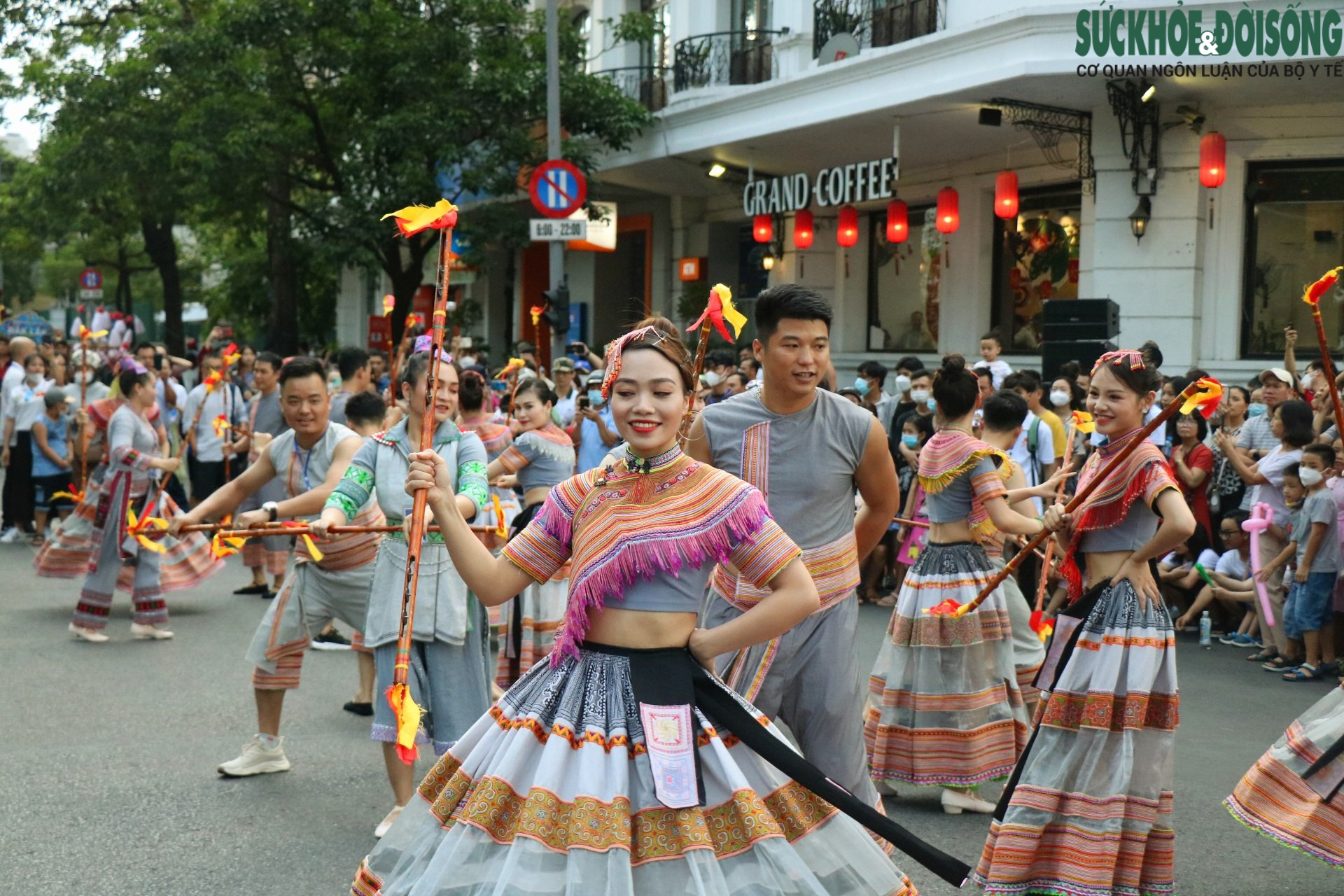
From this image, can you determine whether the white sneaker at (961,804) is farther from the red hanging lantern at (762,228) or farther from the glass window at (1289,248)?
the red hanging lantern at (762,228)

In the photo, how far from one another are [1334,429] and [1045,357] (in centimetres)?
360

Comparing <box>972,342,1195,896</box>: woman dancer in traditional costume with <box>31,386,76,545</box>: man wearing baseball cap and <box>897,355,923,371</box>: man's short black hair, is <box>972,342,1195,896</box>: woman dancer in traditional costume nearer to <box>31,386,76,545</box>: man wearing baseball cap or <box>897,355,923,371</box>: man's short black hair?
<box>897,355,923,371</box>: man's short black hair

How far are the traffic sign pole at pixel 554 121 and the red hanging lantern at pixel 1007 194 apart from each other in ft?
15.5

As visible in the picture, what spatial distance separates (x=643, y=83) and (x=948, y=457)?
55.6 ft

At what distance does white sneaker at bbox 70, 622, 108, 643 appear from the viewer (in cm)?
1026

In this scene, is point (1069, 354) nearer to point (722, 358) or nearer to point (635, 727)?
point (722, 358)

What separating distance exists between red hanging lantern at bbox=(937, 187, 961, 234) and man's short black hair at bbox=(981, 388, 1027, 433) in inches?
400

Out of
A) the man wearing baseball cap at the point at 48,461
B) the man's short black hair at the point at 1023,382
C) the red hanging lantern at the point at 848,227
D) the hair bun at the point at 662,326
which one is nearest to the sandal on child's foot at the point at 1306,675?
the man's short black hair at the point at 1023,382

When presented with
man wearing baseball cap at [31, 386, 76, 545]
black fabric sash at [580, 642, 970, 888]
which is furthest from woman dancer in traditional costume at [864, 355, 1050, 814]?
man wearing baseball cap at [31, 386, 76, 545]

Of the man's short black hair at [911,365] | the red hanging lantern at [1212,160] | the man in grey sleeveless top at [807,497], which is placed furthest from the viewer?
the red hanging lantern at [1212,160]

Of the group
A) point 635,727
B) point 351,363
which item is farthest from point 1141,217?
point 635,727

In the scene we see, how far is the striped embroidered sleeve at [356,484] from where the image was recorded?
5547 mm

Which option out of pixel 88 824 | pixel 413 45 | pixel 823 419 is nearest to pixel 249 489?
pixel 88 824

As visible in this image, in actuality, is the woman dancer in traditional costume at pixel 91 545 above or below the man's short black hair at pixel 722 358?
below
